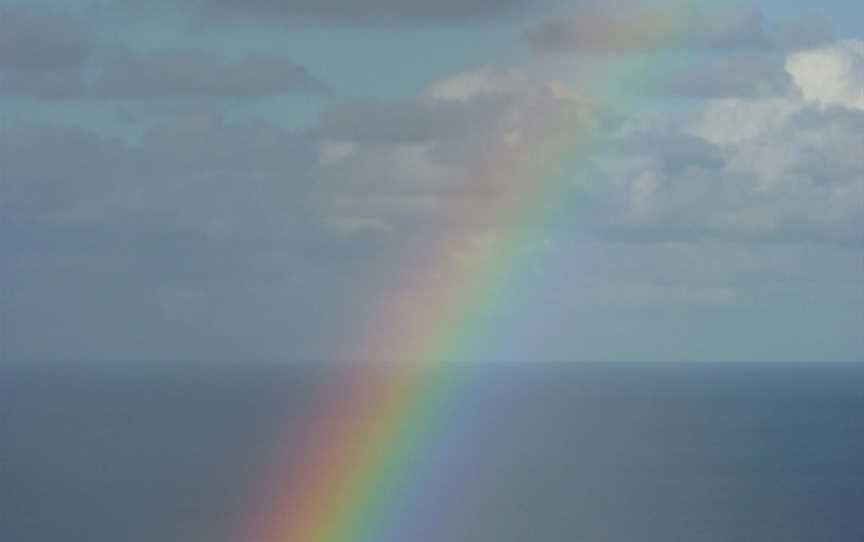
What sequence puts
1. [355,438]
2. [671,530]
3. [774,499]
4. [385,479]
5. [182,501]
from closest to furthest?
[671,530] < [182,501] < [774,499] < [385,479] < [355,438]

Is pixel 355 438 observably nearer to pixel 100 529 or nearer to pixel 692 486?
pixel 692 486

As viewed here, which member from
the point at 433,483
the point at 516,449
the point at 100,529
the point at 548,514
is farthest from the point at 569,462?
the point at 100,529

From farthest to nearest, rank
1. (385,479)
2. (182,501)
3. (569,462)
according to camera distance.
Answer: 1. (569,462)
2. (385,479)
3. (182,501)

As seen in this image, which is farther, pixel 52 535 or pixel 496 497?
pixel 496 497

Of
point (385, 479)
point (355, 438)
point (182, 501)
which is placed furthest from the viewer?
point (355, 438)

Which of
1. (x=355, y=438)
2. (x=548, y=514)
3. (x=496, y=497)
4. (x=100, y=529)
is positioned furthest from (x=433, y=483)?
(x=355, y=438)

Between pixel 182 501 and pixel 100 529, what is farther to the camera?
pixel 182 501

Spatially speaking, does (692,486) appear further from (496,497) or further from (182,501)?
(182,501)

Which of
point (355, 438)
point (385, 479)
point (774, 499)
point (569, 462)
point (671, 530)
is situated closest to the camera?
point (671, 530)
